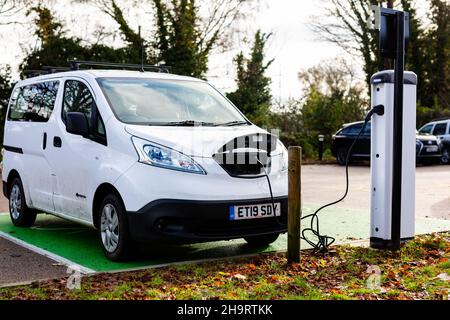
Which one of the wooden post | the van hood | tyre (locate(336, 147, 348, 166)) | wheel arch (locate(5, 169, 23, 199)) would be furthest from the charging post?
tyre (locate(336, 147, 348, 166))

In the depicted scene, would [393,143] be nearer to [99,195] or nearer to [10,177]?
[99,195]

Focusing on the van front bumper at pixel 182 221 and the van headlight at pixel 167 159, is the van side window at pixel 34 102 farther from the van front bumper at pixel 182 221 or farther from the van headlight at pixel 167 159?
the van front bumper at pixel 182 221

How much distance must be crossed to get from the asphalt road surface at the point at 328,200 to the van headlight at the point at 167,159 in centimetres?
123

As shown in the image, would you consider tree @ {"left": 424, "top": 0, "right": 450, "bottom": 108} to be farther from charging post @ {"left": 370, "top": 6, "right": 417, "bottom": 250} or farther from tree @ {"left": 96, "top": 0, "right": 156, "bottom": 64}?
charging post @ {"left": 370, "top": 6, "right": 417, "bottom": 250}

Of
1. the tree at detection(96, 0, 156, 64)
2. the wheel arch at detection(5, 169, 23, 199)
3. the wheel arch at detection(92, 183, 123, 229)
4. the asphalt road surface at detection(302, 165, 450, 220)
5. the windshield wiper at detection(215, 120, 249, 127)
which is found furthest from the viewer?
the tree at detection(96, 0, 156, 64)

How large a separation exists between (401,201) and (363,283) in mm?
1592

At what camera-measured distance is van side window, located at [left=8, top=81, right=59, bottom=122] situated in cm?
755

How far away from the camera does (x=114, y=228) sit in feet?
19.8

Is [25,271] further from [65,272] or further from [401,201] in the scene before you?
[401,201]

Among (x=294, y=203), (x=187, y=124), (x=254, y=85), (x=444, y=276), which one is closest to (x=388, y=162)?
(x=294, y=203)

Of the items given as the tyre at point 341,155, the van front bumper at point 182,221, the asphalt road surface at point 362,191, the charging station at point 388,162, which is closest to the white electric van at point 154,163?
the van front bumper at point 182,221

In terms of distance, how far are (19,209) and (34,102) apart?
4.51ft
